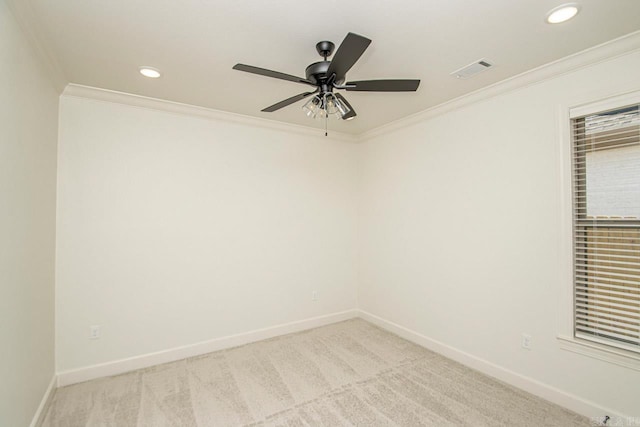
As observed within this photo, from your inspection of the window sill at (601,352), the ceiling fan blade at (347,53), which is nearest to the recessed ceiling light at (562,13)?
the ceiling fan blade at (347,53)

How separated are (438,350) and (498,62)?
2.83 metres

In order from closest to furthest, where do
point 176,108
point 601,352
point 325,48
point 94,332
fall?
point 325,48 → point 601,352 → point 94,332 → point 176,108

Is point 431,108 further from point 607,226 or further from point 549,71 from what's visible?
point 607,226

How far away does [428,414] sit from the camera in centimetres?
222

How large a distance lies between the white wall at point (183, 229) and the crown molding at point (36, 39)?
0.33 metres

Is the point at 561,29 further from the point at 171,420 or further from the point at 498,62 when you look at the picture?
the point at 171,420

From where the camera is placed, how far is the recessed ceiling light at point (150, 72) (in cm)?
236

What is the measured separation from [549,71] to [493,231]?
4.52 ft

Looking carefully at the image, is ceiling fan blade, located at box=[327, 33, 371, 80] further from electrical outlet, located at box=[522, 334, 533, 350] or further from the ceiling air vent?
electrical outlet, located at box=[522, 334, 533, 350]

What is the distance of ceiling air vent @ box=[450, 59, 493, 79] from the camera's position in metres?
2.29

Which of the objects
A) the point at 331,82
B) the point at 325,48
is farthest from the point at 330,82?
the point at 325,48

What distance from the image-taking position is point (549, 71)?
2322mm

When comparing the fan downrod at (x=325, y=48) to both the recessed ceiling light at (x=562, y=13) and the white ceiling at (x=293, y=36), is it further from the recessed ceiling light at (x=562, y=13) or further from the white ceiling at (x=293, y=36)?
the recessed ceiling light at (x=562, y=13)

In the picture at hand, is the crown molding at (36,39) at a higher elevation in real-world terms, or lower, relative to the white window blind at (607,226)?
higher
